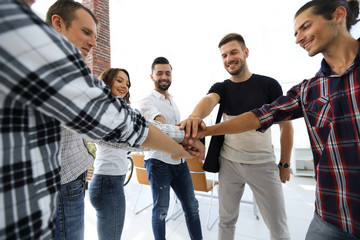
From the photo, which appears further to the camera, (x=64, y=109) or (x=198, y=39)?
(x=198, y=39)

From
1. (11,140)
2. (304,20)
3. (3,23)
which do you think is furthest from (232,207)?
(3,23)

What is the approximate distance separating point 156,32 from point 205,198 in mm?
4761

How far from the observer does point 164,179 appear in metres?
1.64

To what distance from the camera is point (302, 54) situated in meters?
4.80

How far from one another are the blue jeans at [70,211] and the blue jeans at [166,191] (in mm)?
792

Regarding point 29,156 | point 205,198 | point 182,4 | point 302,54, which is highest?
point 182,4

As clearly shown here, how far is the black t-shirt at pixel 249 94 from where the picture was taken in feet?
4.65

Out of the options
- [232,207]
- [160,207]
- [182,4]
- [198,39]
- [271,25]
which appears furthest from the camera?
[198,39]

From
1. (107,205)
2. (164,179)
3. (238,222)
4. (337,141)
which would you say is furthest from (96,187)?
(238,222)

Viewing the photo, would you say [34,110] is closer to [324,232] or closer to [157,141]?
[157,141]

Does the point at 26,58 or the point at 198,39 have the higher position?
the point at 198,39

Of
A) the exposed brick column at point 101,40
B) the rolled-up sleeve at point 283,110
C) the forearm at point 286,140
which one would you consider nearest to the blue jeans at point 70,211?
the rolled-up sleeve at point 283,110

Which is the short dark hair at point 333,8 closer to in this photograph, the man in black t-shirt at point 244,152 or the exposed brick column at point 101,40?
the man in black t-shirt at point 244,152

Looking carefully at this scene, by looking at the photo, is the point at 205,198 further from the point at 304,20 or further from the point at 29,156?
the point at 29,156
